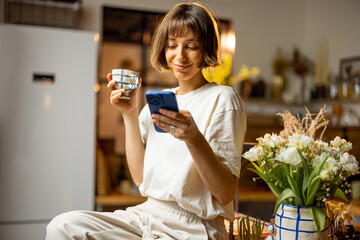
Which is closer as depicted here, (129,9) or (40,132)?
(40,132)

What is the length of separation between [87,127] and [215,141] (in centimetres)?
220

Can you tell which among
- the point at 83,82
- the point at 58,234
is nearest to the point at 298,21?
the point at 83,82

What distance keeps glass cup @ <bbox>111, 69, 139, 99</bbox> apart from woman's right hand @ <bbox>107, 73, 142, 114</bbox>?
1cm

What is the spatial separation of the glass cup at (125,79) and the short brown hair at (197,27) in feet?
0.49

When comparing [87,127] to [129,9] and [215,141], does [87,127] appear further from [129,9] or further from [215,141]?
[215,141]

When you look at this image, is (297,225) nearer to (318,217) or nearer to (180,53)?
(318,217)

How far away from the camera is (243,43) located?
14.9 ft

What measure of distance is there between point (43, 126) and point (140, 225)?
2122 mm

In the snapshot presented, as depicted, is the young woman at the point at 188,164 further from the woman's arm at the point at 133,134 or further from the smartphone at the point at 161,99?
the smartphone at the point at 161,99

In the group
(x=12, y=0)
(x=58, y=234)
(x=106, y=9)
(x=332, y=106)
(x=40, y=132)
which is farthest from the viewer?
(x=332, y=106)

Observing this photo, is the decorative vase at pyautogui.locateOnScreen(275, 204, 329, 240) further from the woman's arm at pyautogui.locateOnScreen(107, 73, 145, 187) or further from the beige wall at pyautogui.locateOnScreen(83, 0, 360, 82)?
the beige wall at pyautogui.locateOnScreen(83, 0, 360, 82)

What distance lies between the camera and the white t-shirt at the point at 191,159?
1.15 m

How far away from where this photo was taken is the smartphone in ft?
3.01

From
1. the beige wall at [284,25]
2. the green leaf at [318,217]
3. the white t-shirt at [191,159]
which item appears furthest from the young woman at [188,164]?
the beige wall at [284,25]
